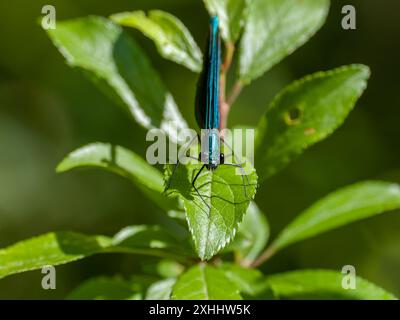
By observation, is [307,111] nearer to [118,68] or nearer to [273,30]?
[273,30]

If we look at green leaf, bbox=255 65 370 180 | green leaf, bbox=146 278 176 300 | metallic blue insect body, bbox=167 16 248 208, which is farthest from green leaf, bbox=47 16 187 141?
green leaf, bbox=146 278 176 300

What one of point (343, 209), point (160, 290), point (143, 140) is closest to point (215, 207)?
point (160, 290)

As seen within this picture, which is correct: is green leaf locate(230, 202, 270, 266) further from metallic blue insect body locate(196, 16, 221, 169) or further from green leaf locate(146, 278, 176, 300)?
metallic blue insect body locate(196, 16, 221, 169)
